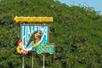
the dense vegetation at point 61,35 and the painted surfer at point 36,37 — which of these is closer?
the painted surfer at point 36,37

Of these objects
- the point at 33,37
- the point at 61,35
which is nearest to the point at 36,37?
the point at 33,37

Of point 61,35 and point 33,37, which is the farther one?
point 61,35

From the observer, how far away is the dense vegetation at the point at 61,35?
17.8 metres

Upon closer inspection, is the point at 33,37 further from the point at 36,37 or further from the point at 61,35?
the point at 61,35

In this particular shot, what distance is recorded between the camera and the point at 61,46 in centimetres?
1802

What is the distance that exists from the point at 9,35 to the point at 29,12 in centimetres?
130

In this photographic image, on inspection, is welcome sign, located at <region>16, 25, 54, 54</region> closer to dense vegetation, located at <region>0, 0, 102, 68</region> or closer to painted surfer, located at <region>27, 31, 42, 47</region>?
painted surfer, located at <region>27, 31, 42, 47</region>

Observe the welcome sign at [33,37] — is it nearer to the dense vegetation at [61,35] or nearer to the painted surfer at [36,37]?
the painted surfer at [36,37]

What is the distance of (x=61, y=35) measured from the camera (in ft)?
60.7

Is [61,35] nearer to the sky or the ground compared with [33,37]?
nearer to the ground

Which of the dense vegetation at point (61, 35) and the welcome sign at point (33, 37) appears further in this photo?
the dense vegetation at point (61, 35)

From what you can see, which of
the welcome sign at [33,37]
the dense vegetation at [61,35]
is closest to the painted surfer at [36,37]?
the welcome sign at [33,37]

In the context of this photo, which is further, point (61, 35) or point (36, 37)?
point (61, 35)

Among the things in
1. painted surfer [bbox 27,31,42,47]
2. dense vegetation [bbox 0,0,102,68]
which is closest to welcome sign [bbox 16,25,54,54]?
painted surfer [bbox 27,31,42,47]
